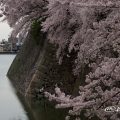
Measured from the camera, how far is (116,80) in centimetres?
539

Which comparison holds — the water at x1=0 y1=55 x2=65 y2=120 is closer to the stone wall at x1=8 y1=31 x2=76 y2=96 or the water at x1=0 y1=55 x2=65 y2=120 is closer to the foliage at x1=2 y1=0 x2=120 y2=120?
the stone wall at x1=8 y1=31 x2=76 y2=96

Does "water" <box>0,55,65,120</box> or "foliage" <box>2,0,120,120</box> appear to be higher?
"foliage" <box>2,0,120,120</box>

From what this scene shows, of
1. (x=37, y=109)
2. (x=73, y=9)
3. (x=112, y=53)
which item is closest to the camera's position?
(x=112, y=53)

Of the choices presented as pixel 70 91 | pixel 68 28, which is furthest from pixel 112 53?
pixel 70 91

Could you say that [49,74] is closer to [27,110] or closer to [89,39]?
[27,110]

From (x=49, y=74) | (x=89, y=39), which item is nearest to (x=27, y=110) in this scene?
(x=49, y=74)

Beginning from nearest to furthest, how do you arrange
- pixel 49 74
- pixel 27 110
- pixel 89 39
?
1. pixel 89 39
2. pixel 27 110
3. pixel 49 74

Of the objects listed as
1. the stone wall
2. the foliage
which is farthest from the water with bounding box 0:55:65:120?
the foliage

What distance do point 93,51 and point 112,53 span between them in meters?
1.78

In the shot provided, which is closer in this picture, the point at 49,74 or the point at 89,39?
the point at 89,39

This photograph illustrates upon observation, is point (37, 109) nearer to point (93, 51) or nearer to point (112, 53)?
point (112, 53)

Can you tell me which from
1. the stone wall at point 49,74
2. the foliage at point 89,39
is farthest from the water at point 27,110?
the foliage at point 89,39

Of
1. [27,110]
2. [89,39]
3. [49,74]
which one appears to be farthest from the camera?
[49,74]

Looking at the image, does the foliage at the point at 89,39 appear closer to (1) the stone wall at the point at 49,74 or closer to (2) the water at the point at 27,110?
(1) the stone wall at the point at 49,74
